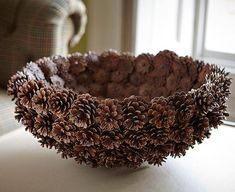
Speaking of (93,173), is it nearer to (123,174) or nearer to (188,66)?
(123,174)

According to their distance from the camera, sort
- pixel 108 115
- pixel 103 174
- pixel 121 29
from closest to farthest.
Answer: pixel 108 115
pixel 103 174
pixel 121 29

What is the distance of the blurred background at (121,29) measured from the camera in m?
1.24

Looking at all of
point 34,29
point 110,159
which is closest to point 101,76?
point 110,159

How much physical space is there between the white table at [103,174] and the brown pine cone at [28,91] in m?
0.13

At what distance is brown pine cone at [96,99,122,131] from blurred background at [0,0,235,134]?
0.68 meters

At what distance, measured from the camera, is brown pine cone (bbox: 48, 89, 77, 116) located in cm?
59

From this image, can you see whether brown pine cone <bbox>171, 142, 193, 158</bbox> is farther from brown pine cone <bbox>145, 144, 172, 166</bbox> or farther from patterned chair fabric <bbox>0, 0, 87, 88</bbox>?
patterned chair fabric <bbox>0, 0, 87, 88</bbox>

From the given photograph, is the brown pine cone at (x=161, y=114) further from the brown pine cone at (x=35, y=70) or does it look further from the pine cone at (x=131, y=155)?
the brown pine cone at (x=35, y=70)

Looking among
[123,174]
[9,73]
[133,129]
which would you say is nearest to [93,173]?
[123,174]

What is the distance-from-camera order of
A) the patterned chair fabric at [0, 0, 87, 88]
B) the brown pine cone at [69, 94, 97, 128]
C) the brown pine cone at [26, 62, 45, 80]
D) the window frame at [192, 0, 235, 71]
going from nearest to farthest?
the brown pine cone at [69, 94, 97, 128] < the brown pine cone at [26, 62, 45, 80] < the patterned chair fabric at [0, 0, 87, 88] < the window frame at [192, 0, 235, 71]

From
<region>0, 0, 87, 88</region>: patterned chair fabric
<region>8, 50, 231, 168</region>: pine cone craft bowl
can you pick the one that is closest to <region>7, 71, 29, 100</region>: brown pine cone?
<region>8, 50, 231, 168</region>: pine cone craft bowl

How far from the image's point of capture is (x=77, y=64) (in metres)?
0.81

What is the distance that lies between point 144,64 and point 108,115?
0.26 m

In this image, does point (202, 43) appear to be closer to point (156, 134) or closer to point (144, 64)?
point (144, 64)
